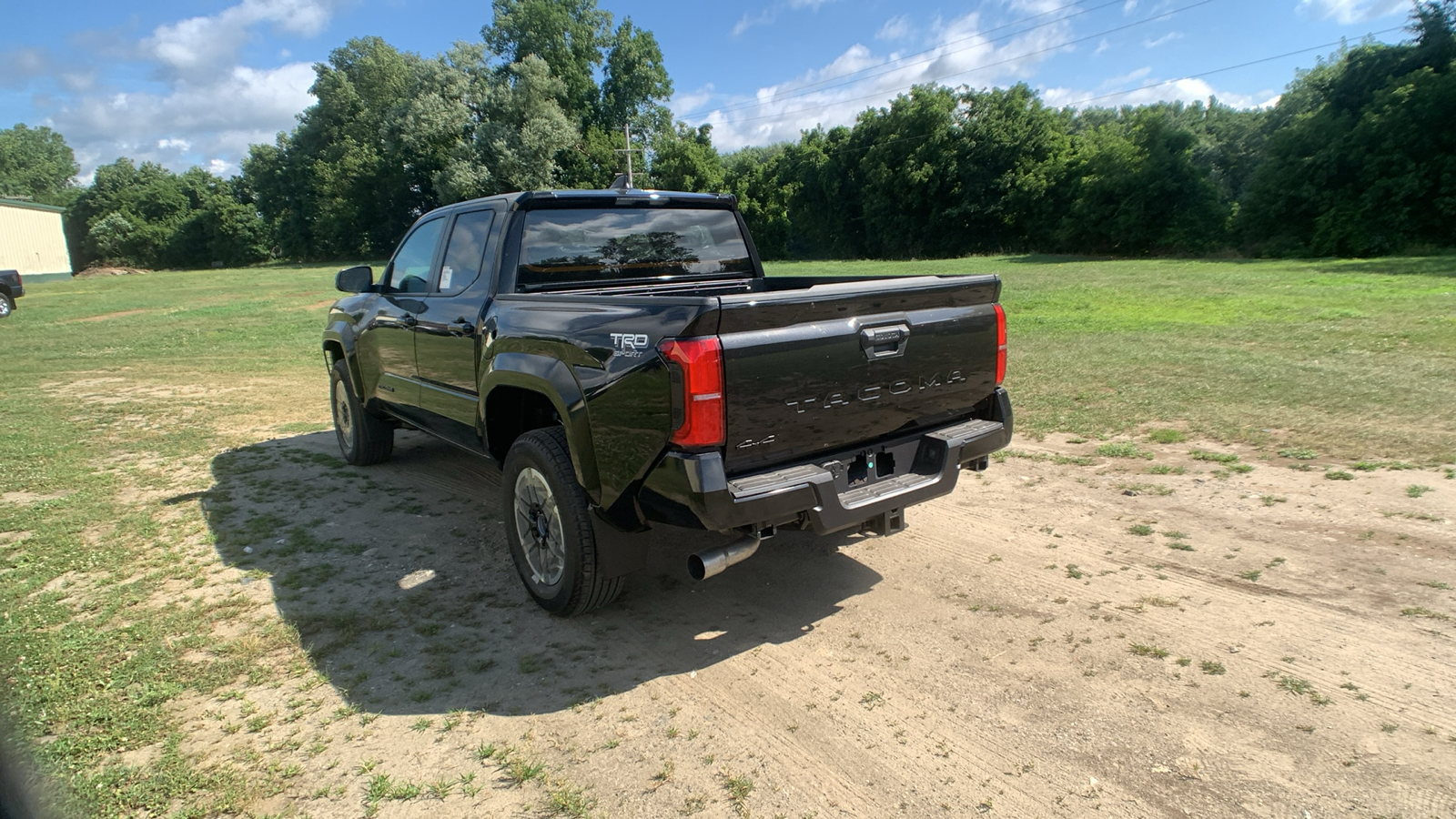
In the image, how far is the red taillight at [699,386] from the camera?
10.2ft

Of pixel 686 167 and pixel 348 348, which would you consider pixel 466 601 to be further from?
pixel 686 167

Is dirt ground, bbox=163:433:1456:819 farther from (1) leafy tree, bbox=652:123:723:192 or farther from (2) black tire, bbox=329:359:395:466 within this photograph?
(1) leafy tree, bbox=652:123:723:192

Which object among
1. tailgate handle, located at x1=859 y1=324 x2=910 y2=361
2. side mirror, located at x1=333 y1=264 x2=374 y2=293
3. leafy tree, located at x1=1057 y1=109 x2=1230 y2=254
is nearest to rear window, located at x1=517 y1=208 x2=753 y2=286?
side mirror, located at x1=333 y1=264 x2=374 y2=293

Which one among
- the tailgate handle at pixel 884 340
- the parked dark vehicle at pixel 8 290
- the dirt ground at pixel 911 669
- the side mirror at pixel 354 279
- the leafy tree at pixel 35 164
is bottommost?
the dirt ground at pixel 911 669

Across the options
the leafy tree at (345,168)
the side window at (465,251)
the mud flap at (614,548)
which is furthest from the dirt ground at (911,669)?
the leafy tree at (345,168)

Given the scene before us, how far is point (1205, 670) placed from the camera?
11.0 feet

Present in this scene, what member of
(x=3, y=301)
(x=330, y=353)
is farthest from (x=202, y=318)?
(x=330, y=353)

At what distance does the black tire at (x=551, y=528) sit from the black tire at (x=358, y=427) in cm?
284

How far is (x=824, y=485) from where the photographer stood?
3.35m

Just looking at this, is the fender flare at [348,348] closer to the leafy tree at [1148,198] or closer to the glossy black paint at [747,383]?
the glossy black paint at [747,383]

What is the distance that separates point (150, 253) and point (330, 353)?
7509cm

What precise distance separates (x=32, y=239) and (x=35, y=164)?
6782 cm

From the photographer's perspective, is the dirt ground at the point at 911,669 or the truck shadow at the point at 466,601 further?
the truck shadow at the point at 466,601

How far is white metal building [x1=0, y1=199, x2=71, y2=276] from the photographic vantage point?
136ft
